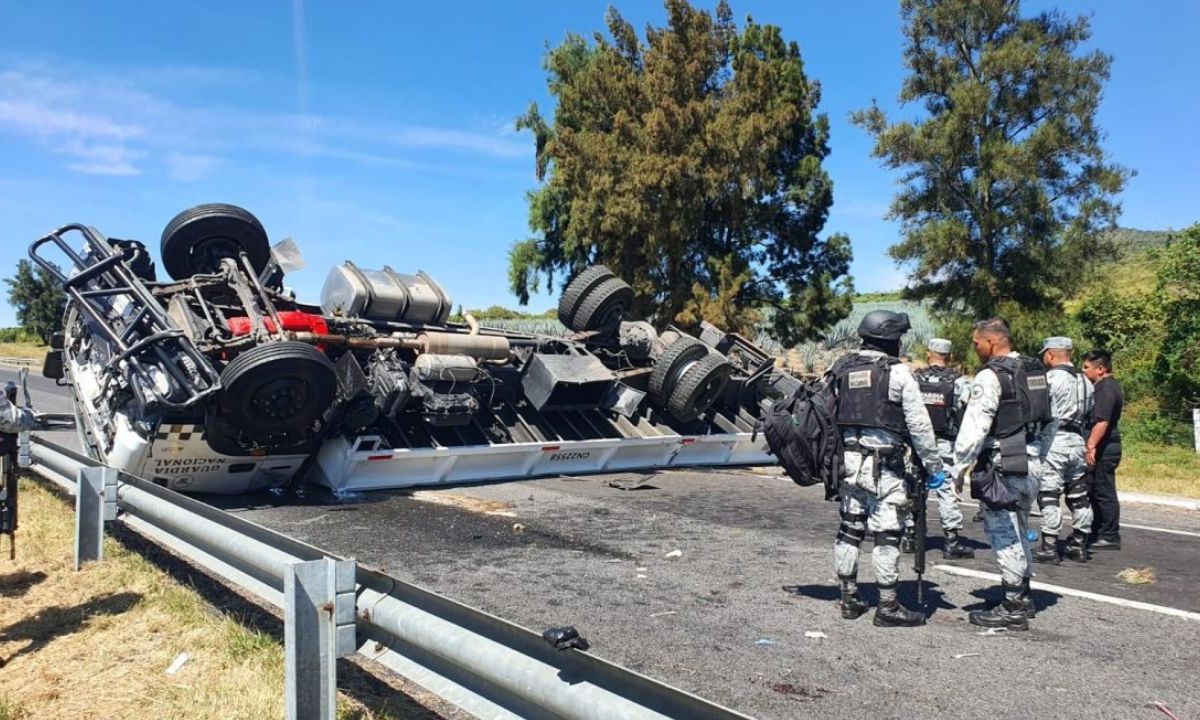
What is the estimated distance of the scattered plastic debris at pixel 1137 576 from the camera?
5586mm

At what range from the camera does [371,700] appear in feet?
11.4

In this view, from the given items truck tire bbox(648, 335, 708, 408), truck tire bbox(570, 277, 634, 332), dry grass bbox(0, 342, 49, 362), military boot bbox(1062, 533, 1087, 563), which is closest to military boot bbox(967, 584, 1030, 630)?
military boot bbox(1062, 533, 1087, 563)

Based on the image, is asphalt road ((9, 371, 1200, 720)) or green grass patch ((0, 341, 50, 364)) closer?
asphalt road ((9, 371, 1200, 720))

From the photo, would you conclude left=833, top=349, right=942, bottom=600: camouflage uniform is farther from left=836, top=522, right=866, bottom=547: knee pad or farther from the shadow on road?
the shadow on road

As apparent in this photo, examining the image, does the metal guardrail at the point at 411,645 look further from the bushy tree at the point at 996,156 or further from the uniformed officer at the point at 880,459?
the bushy tree at the point at 996,156

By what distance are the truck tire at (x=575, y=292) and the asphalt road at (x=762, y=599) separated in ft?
9.24

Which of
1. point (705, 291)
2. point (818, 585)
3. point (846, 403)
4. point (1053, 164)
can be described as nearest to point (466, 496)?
point (818, 585)

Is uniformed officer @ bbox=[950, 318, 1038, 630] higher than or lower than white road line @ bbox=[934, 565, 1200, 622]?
higher

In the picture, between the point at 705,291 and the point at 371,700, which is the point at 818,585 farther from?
the point at 705,291

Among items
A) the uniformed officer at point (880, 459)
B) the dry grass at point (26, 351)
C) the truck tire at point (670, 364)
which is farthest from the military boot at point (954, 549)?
the dry grass at point (26, 351)

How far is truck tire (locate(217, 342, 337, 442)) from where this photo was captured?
691 cm

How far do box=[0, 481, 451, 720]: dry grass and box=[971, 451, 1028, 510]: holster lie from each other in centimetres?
314

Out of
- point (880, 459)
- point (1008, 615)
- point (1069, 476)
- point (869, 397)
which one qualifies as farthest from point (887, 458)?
point (1069, 476)

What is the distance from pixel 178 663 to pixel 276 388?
3.51 m
